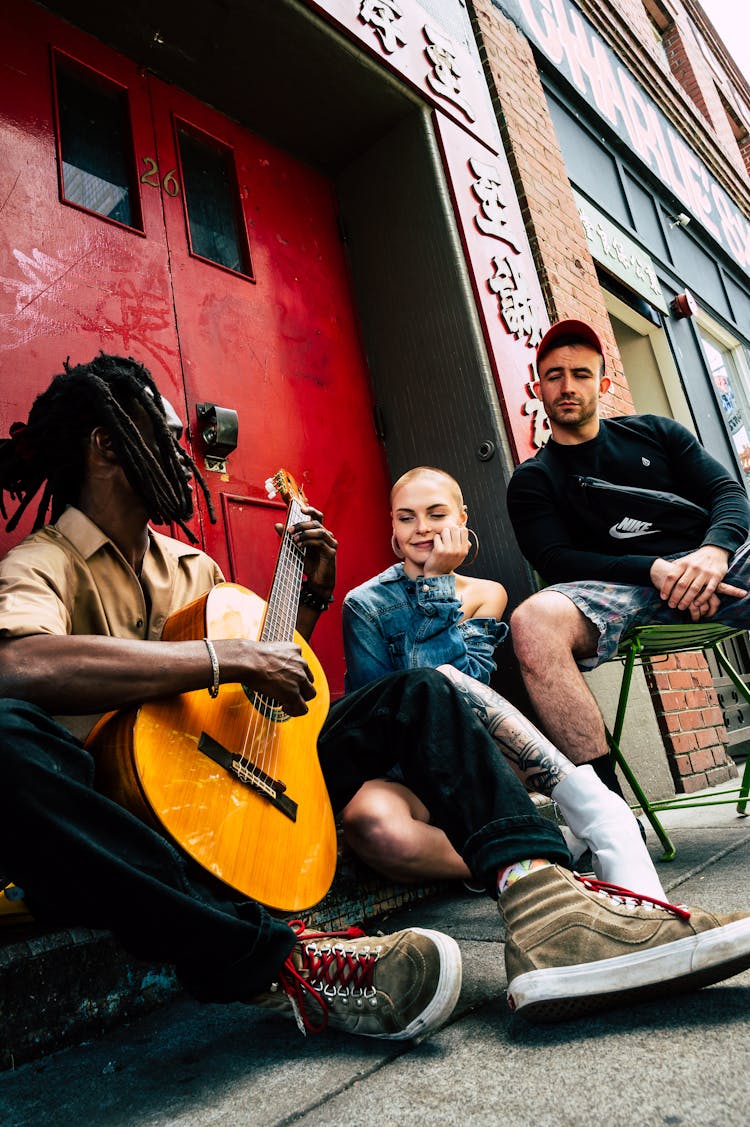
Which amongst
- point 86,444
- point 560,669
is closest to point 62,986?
point 86,444

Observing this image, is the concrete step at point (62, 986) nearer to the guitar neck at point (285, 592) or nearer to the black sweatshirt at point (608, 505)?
the guitar neck at point (285, 592)

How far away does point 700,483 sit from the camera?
2.59 m

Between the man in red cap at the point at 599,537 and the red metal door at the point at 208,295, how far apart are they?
38.3 inches

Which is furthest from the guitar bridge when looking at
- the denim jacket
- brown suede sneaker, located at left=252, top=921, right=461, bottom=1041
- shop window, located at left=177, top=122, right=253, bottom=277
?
shop window, located at left=177, top=122, right=253, bottom=277

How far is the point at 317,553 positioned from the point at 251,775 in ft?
3.13

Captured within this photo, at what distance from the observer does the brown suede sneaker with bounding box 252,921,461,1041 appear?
1.12 metres

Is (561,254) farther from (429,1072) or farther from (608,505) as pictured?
(429,1072)

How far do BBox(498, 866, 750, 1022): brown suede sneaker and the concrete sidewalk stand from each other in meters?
0.04

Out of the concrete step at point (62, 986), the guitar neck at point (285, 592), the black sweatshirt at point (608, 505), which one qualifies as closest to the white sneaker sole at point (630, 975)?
the concrete step at point (62, 986)

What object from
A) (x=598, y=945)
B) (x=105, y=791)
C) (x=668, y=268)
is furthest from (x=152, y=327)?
(x=668, y=268)

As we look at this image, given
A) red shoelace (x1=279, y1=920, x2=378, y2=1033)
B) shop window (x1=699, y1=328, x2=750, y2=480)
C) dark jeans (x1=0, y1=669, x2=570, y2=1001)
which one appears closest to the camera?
dark jeans (x1=0, y1=669, x2=570, y2=1001)

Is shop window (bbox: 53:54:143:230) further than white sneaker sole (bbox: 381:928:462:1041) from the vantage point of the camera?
Yes

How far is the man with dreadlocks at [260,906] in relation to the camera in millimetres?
1077

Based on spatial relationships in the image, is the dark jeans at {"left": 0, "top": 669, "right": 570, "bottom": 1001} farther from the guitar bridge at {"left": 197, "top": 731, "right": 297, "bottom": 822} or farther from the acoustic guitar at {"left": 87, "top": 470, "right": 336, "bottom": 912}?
the guitar bridge at {"left": 197, "top": 731, "right": 297, "bottom": 822}
